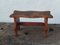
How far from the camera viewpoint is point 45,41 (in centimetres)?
273

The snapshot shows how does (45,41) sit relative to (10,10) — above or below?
below

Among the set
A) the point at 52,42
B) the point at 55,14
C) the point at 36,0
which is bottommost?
the point at 52,42

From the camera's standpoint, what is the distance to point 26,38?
2.85 m

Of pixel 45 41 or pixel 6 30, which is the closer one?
pixel 45 41

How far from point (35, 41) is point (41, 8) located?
1.15 m

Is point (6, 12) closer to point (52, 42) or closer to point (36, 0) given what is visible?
point (36, 0)

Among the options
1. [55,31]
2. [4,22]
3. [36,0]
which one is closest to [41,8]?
[36,0]

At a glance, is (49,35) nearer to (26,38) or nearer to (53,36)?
(53,36)

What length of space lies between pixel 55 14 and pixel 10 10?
1.15 meters

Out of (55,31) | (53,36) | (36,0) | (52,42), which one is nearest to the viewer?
(52,42)

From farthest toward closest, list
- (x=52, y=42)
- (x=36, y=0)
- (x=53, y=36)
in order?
(x=36, y=0), (x=53, y=36), (x=52, y=42)

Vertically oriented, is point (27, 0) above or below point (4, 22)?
above

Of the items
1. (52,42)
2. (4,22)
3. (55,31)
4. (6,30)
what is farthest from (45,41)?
(4,22)

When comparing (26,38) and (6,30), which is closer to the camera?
(26,38)
